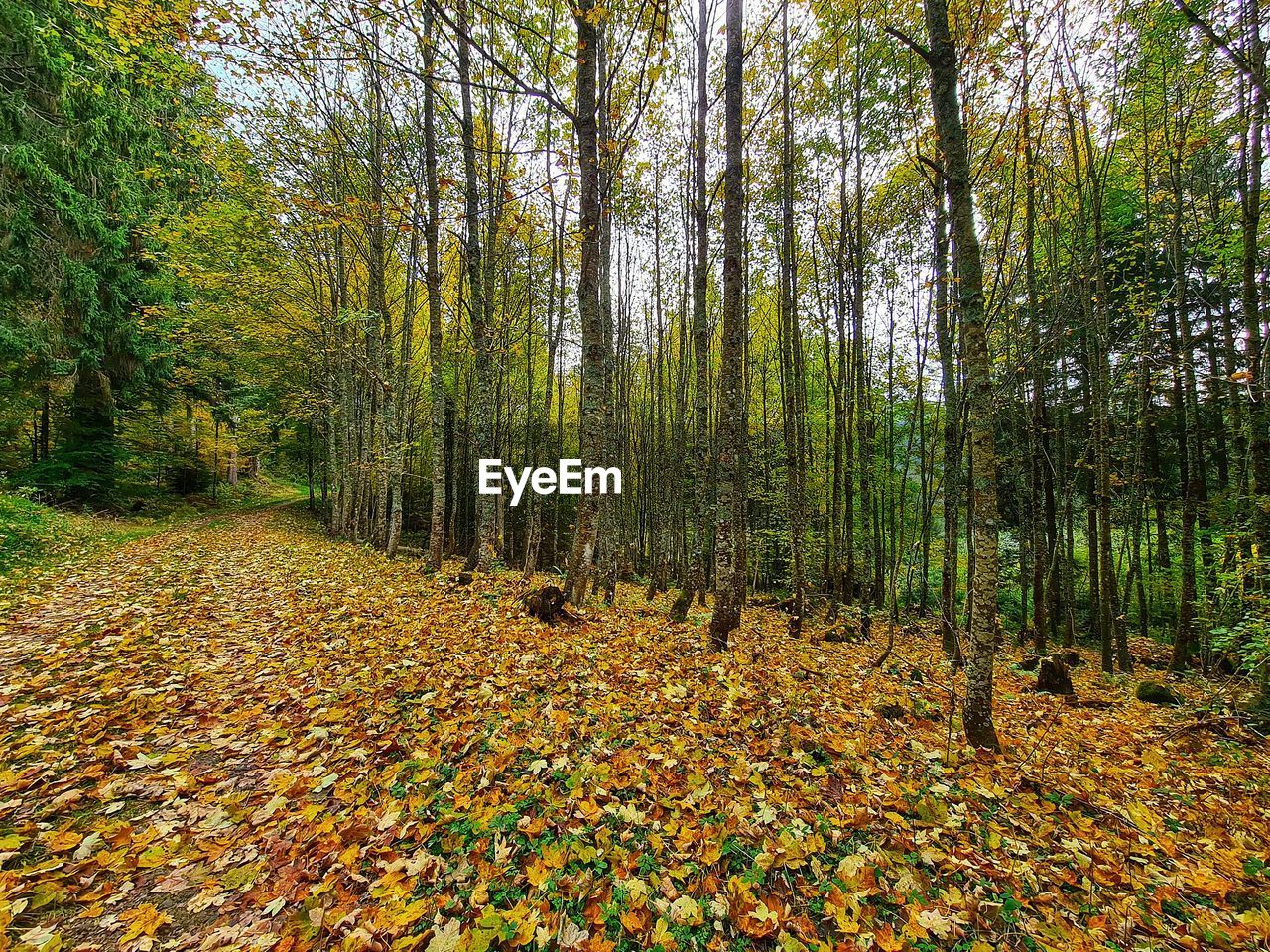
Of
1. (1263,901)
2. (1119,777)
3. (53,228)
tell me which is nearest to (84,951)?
(1263,901)

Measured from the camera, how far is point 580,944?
2.24 metres

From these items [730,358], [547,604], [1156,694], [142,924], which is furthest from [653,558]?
[142,924]

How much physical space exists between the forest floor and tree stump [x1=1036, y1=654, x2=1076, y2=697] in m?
1.15

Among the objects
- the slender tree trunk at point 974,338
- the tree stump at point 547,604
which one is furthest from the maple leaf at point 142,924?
the slender tree trunk at point 974,338

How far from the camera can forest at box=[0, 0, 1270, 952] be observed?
8.65 feet

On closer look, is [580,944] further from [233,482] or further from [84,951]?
[233,482]

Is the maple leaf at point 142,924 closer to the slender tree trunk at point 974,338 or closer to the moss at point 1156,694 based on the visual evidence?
the slender tree trunk at point 974,338

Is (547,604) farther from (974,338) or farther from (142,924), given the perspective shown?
(974,338)

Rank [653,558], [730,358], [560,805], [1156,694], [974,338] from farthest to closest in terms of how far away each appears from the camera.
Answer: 1. [653,558]
2. [1156,694]
3. [730,358]
4. [974,338]
5. [560,805]

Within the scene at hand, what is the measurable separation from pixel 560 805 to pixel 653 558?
33.9ft

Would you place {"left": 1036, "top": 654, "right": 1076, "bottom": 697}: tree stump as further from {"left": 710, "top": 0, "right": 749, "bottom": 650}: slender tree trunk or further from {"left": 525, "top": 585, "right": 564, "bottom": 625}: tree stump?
{"left": 525, "top": 585, "right": 564, "bottom": 625}: tree stump

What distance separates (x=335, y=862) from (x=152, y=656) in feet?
13.9

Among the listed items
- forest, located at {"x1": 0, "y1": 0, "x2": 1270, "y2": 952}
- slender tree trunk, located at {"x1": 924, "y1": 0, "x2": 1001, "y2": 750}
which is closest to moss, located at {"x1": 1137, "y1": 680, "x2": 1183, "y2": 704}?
Result: forest, located at {"x1": 0, "y1": 0, "x2": 1270, "y2": 952}

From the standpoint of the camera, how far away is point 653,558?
43.9ft
